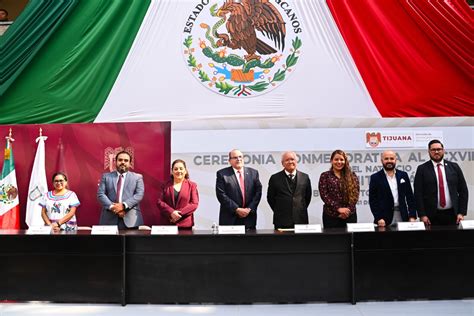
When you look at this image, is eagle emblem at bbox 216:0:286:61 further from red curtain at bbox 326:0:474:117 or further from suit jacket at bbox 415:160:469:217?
suit jacket at bbox 415:160:469:217

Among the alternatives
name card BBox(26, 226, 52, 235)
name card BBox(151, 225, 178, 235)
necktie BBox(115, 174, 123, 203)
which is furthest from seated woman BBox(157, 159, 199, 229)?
name card BBox(26, 226, 52, 235)

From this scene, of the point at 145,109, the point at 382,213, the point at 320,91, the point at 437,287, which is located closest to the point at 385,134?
the point at 320,91

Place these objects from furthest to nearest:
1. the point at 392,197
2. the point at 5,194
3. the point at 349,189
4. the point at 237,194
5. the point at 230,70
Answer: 1. the point at 230,70
2. the point at 5,194
3. the point at 237,194
4. the point at 392,197
5. the point at 349,189

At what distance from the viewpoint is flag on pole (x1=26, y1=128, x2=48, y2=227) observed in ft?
15.7

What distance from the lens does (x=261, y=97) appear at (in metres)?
4.87

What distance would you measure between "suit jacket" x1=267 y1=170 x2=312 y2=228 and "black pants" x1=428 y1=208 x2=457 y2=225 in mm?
1027

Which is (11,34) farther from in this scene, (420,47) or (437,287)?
(437,287)

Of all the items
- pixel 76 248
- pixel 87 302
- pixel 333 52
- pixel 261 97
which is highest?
pixel 333 52

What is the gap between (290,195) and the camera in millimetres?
3818

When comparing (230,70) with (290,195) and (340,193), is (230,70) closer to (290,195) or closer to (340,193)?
(290,195)

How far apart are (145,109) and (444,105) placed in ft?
9.72

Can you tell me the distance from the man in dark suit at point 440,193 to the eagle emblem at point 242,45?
174 cm

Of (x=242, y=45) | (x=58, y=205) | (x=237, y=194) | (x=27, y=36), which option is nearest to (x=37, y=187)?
(x=58, y=205)

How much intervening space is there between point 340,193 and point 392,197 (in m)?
0.43
